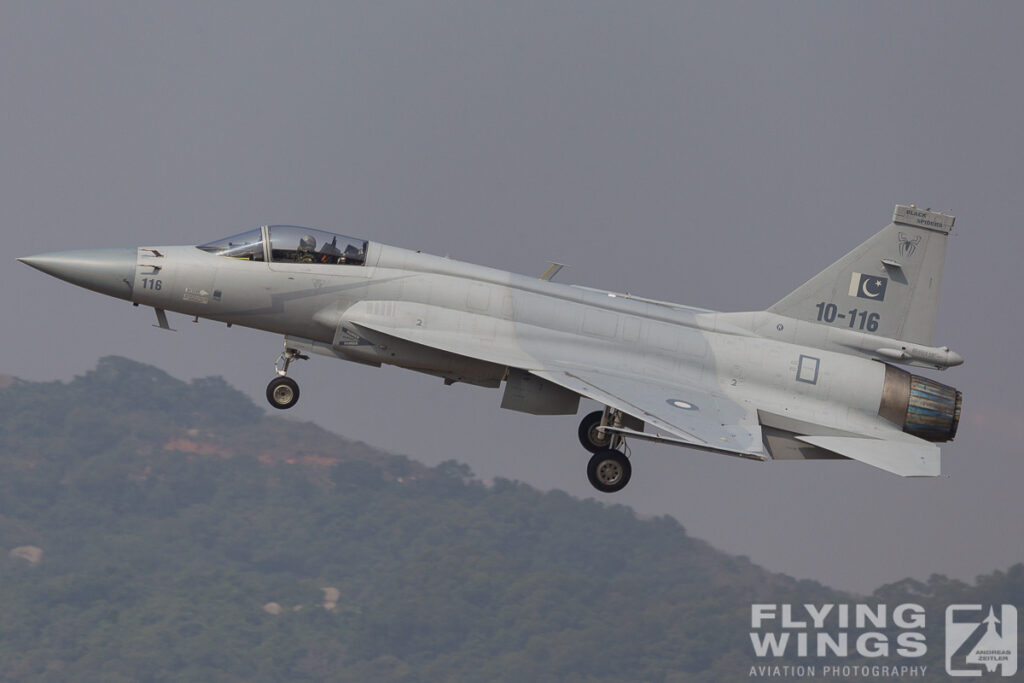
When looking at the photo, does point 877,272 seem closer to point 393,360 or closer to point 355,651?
point 393,360

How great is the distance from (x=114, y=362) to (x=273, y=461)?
1384 inches

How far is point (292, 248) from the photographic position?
23203 mm

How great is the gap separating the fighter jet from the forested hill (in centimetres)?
7291

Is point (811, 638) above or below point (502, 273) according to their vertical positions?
below

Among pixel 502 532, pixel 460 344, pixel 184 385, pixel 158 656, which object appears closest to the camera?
pixel 460 344

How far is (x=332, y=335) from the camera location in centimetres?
2303

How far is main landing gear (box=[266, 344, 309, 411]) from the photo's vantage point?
23.2 m

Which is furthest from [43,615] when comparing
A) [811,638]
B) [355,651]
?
[811,638]

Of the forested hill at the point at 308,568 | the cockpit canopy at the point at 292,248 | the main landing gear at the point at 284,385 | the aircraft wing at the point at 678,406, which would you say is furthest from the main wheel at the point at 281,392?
the forested hill at the point at 308,568

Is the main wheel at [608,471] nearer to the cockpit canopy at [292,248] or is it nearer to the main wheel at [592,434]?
the main wheel at [592,434]

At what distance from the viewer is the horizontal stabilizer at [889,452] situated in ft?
75.1

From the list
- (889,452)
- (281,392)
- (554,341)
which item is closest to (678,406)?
(554,341)

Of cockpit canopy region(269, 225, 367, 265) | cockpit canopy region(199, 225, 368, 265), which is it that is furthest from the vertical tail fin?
cockpit canopy region(199, 225, 368, 265)

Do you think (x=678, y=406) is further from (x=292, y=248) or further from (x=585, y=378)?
(x=292, y=248)
